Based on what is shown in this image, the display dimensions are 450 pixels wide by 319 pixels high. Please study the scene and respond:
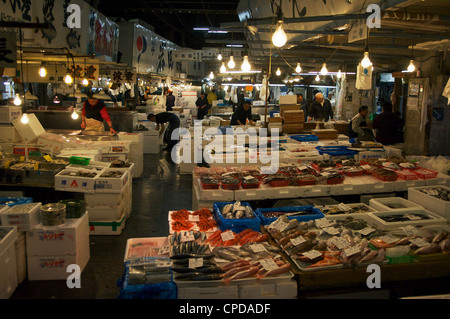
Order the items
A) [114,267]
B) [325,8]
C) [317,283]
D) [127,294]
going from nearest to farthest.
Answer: [127,294], [317,283], [114,267], [325,8]

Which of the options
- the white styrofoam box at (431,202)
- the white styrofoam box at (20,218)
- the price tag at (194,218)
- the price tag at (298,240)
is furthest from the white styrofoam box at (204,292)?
the white styrofoam box at (431,202)

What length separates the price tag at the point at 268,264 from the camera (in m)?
3.83

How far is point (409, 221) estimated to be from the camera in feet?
16.4

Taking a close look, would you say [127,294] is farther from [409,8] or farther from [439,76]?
[439,76]

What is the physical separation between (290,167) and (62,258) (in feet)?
13.6

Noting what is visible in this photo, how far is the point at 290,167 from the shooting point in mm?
7242

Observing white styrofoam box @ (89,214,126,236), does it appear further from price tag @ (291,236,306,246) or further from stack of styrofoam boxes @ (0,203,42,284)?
price tag @ (291,236,306,246)

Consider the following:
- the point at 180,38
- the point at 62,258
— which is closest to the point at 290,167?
the point at 62,258

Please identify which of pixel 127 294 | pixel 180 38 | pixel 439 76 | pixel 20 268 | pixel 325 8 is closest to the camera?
pixel 127 294

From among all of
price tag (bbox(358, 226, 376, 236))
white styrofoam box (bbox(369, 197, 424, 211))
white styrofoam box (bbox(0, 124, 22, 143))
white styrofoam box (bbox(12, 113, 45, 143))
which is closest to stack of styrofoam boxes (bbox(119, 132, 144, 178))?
white styrofoam box (bbox(12, 113, 45, 143))

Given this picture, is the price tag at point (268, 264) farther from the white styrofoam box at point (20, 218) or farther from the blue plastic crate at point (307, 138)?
the blue plastic crate at point (307, 138)

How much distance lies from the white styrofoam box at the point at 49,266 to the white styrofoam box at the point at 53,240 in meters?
0.06

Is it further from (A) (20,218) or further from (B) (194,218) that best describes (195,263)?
(A) (20,218)

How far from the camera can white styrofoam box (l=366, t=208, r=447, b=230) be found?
4.91 metres
